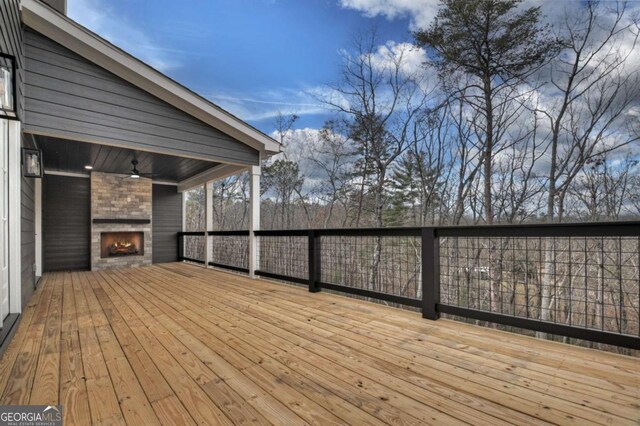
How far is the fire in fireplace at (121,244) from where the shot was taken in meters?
6.93

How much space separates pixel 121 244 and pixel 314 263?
554cm

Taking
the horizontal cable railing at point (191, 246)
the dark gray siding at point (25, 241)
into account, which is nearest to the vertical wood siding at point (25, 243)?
the dark gray siding at point (25, 241)

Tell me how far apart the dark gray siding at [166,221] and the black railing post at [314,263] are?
5.66 m

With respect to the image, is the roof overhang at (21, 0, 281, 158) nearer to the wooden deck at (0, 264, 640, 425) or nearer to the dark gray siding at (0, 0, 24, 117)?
the dark gray siding at (0, 0, 24, 117)

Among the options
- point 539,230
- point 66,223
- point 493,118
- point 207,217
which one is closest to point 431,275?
point 539,230

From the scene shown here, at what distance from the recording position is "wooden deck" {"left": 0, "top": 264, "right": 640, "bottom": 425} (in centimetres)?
145

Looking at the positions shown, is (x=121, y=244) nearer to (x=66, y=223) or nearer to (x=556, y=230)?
(x=66, y=223)

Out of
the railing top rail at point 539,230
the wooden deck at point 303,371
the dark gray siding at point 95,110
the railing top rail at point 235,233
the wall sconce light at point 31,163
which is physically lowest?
the wooden deck at point 303,371

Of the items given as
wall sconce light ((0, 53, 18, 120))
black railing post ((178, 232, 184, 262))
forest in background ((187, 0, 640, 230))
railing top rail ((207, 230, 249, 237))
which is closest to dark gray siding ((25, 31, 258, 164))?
railing top rail ((207, 230, 249, 237))

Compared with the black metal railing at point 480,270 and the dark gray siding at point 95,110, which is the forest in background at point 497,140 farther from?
the dark gray siding at point 95,110

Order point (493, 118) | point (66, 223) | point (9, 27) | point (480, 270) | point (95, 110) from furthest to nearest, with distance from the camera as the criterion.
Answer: point (493, 118) < point (66, 223) < point (95, 110) < point (480, 270) < point (9, 27)

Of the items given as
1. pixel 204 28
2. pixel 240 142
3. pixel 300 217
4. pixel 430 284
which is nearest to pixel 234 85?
pixel 204 28

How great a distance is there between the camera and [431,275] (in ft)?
9.53

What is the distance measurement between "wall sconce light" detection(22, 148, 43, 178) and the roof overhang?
140 centimetres
